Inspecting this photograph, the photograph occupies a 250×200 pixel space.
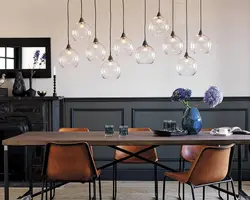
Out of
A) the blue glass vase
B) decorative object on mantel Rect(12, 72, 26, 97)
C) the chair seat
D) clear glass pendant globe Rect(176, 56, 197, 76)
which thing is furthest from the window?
the chair seat

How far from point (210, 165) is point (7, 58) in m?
3.57

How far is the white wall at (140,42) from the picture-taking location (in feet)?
17.3

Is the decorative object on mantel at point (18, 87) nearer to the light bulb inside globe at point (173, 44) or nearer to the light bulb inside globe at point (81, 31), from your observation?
the light bulb inside globe at point (81, 31)

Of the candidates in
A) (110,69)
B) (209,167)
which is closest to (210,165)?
(209,167)

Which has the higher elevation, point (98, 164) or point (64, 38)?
point (64, 38)

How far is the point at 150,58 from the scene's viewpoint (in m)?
3.82

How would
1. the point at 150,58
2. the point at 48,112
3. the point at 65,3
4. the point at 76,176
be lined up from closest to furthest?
the point at 76,176
the point at 150,58
the point at 48,112
the point at 65,3

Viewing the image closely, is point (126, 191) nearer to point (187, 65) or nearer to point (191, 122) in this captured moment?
point (191, 122)

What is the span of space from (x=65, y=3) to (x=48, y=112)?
1.66 m

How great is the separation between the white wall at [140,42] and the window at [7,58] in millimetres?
222

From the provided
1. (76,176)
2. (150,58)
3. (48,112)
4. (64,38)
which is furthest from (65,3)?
(76,176)

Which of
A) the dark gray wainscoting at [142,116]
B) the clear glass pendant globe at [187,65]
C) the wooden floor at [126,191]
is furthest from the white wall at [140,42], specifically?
the clear glass pendant globe at [187,65]

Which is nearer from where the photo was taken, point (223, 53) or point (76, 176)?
point (76, 176)

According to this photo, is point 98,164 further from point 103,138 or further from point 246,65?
point 246,65
